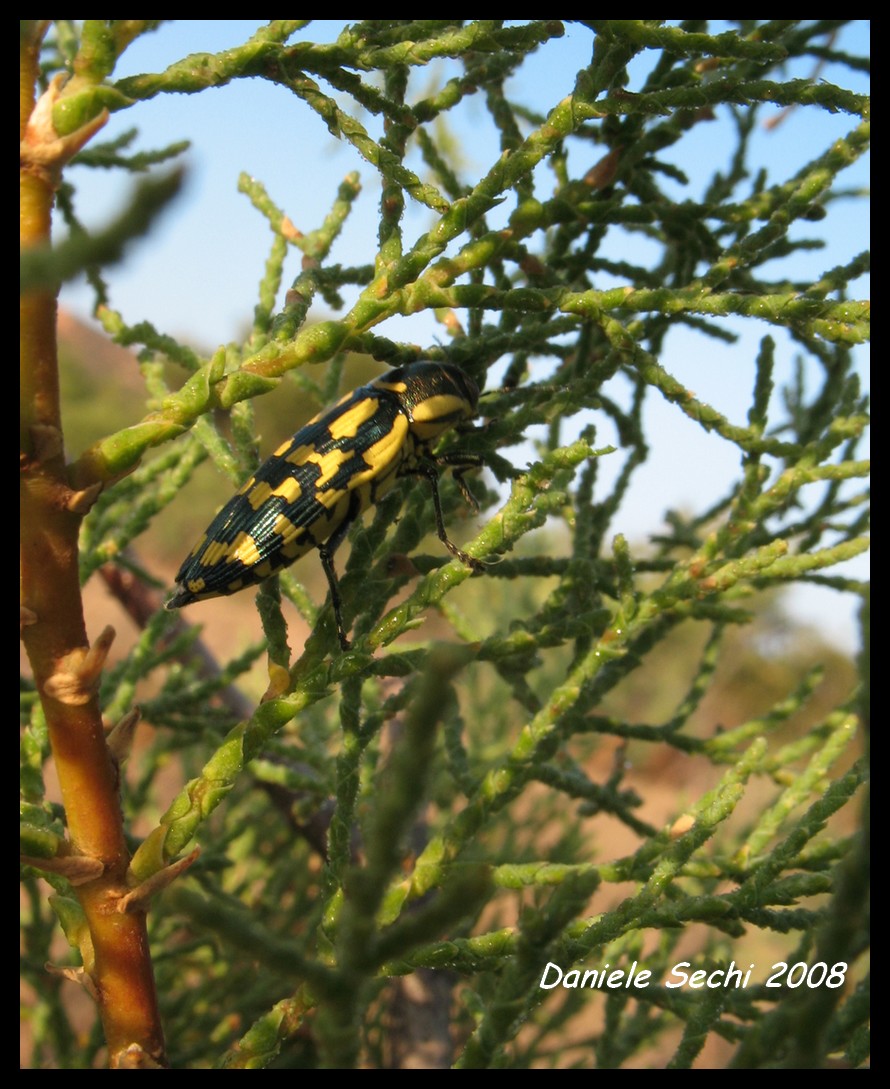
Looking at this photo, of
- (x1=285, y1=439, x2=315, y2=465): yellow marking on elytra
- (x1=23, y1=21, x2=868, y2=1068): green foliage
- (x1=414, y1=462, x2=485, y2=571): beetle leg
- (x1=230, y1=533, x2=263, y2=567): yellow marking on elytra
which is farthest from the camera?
(x1=414, y1=462, x2=485, y2=571): beetle leg

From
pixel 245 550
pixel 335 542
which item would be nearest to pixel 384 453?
pixel 335 542

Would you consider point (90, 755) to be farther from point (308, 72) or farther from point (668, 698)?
point (668, 698)

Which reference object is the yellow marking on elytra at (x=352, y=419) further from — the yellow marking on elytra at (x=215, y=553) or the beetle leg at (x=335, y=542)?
the yellow marking on elytra at (x=215, y=553)

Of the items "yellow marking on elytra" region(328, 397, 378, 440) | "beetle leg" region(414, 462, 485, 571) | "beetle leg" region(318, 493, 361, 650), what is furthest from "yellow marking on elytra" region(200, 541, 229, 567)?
"beetle leg" region(414, 462, 485, 571)

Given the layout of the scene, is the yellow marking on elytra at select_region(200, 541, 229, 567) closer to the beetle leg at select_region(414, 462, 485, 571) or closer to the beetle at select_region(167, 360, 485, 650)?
the beetle at select_region(167, 360, 485, 650)

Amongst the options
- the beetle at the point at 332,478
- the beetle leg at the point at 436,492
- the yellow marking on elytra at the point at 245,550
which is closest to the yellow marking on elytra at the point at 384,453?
the beetle at the point at 332,478

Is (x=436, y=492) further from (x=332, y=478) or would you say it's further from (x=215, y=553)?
(x=215, y=553)

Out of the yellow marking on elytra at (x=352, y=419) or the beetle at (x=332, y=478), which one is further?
the yellow marking on elytra at (x=352, y=419)
